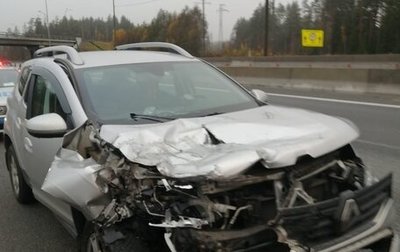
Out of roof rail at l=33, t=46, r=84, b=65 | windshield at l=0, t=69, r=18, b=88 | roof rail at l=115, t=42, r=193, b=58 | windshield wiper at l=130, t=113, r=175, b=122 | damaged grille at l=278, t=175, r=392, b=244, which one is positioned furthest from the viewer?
windshield at l=0, t=69, r=18, b=88

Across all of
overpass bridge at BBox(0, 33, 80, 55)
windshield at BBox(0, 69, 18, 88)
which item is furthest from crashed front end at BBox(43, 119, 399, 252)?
overpass bridge at BBox(0, 33, 80, 55)

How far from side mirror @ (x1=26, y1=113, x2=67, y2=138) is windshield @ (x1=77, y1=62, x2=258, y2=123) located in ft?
0.79

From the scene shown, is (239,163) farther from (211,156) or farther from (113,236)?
(113,236)

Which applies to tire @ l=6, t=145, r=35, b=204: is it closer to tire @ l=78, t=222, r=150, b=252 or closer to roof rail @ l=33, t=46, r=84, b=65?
roof rail @ l=33, t=46, r=84, b=65

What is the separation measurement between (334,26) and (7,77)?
7714 cm

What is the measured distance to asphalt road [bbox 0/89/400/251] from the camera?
197 inches

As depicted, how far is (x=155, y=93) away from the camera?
4488mm

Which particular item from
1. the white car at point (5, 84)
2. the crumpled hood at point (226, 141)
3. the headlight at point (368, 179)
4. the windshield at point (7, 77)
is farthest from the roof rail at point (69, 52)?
the windshield at point (7, 77)

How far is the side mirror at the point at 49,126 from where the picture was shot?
409 cm

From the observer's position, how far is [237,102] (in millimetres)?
4641

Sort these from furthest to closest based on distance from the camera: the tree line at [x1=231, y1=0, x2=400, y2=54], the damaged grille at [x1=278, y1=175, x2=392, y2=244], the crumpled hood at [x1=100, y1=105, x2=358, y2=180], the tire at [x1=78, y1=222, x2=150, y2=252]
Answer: the tree line at [x1=231, y1=0, x2=400, y2=54] < the tire at [x1=78, y1=222, x2=150, y2=252] < the crumpled hood at [x1=100, y1=105, x2=358, y2=180] < the damaged grille at [x1=278, y1=175, x2=392, y2=244]

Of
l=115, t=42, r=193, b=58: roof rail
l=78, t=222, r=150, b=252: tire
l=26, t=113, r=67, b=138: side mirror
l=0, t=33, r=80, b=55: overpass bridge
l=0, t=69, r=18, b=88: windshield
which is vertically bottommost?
l=0, t=33, r=80, b=55: overpass bridge

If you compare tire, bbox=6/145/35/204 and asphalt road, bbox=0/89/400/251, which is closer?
asphalt road, bbox=0/89/400/251

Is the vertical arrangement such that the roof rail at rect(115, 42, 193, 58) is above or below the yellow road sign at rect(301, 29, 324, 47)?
above
